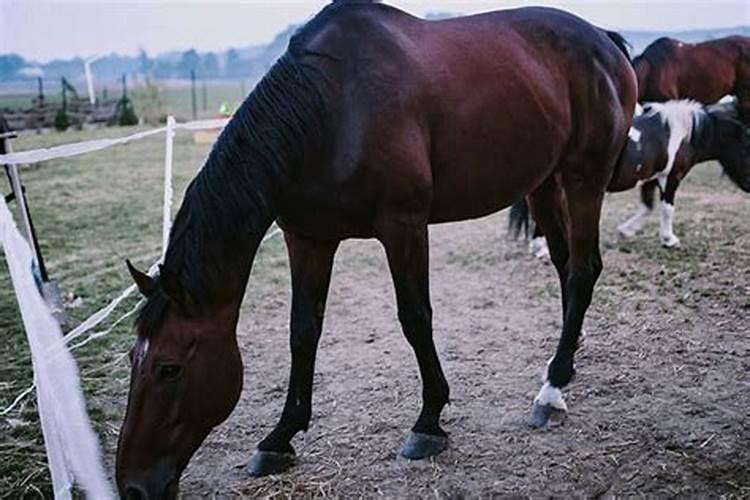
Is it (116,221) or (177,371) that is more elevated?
(177,371)

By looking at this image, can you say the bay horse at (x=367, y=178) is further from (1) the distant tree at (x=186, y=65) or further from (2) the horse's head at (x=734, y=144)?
(1) the distant tree at (x=186, y=65)

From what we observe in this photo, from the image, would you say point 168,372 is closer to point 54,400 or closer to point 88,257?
point 54,400

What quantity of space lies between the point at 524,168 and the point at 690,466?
117cm

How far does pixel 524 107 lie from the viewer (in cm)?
269

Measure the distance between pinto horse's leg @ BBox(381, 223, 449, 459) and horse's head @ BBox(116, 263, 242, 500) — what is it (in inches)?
25.6

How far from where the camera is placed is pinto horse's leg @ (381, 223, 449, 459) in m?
2.41

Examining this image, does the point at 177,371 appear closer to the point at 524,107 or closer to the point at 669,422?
the point at 524,107

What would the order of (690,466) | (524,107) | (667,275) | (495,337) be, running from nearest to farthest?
(690,466) → (524,107) → (495,337) → (667,275)

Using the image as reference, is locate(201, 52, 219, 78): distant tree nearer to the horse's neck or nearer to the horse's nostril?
the horse's neck

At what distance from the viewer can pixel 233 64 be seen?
63.6 meters

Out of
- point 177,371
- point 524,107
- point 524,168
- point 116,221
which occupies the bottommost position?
point 116,221

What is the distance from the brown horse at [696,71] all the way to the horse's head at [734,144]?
68 cm

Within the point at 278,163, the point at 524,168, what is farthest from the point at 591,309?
the point at 278,163

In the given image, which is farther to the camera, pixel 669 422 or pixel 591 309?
pixel 591 309
